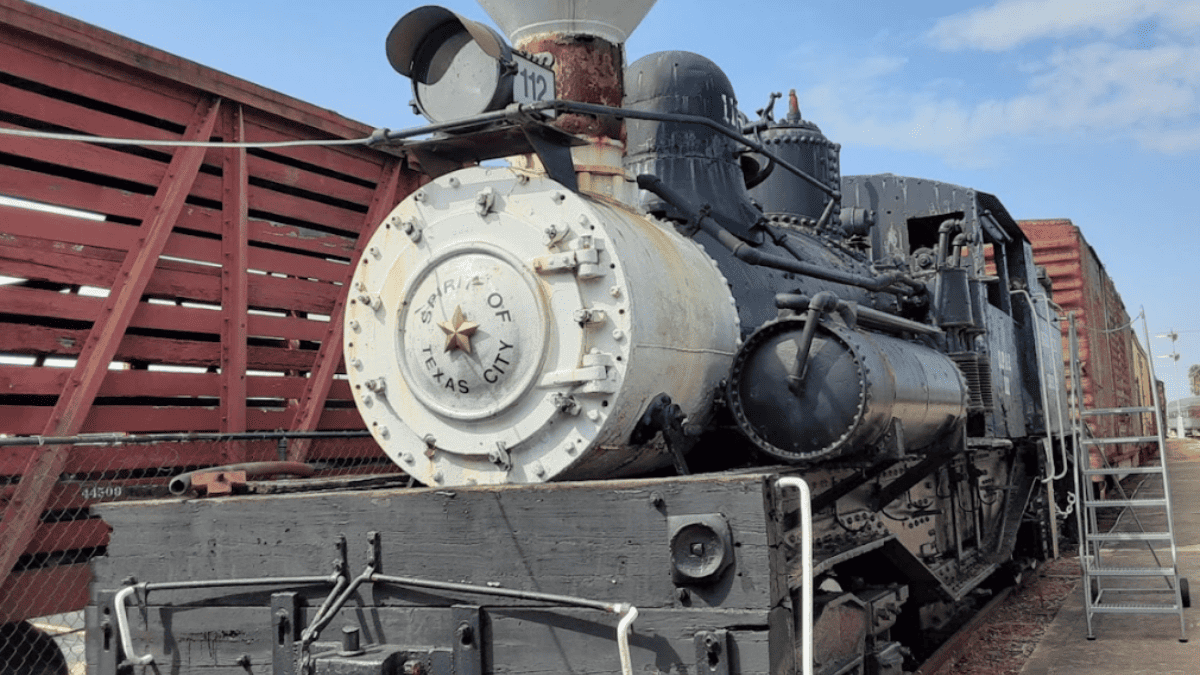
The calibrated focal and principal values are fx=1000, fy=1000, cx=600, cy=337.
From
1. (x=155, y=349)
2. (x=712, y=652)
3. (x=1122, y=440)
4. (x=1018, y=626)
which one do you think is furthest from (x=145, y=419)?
(x=1122, y=440)

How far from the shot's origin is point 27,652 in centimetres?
511

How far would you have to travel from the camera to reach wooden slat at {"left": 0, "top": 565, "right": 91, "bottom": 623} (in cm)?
489

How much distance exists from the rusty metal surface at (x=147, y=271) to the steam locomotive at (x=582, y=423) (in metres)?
1.93

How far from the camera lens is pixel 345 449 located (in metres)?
7.07

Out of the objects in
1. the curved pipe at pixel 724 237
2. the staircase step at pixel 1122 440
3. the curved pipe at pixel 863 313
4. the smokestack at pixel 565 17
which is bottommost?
the staircase step at pixel 1122 440

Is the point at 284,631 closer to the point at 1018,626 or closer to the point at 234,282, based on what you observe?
the point at 234,282

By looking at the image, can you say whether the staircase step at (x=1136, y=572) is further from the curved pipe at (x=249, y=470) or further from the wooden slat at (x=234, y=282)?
the wooden slat at (x=234, y=282)

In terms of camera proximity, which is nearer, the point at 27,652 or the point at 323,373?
the point at 27,652

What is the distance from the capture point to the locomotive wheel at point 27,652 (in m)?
5.01

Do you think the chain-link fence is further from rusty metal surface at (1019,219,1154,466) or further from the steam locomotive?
rusty metal surface at (1019,219,1154,466)

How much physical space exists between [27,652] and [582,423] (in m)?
3.63

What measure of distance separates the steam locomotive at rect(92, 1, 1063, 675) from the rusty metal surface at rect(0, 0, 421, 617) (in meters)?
1.93

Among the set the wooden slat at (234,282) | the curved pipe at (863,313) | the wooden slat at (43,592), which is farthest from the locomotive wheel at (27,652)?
the curved pipe at (863,313)

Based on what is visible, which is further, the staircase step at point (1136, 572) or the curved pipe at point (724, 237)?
the staircase step at point (1136, 572)
